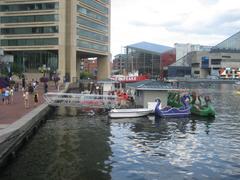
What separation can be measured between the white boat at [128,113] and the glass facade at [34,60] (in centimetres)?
9054

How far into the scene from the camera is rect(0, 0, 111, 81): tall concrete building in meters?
128

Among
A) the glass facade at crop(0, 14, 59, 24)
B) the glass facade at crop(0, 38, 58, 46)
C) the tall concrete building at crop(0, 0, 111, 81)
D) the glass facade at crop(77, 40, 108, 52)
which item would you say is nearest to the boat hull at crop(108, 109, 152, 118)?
the tall concrete building at crop(0, 0, 111, 81)

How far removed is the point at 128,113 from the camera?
44656 mm

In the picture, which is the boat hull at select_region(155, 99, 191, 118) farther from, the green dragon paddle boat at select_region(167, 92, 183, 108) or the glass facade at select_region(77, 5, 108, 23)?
the glass facade at select_region(77, 5, 108, 23)

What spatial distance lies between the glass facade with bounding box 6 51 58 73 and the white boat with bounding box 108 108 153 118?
90.5 meters

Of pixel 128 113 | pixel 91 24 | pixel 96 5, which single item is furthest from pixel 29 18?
pixel 128 113

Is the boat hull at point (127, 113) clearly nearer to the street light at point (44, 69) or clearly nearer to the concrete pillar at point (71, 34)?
the street light at point (44, 69)

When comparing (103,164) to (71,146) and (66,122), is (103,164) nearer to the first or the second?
(71,146)

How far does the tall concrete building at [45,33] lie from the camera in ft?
420

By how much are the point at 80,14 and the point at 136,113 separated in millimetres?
93973

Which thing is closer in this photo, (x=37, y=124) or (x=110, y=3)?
(x=37, y=124)

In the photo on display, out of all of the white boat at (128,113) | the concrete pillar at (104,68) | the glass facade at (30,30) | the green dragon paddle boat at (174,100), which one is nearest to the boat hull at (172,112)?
the white boat at (128,113)

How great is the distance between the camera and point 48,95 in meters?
50.2

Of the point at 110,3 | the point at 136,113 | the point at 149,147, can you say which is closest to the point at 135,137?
the point at 149,147
